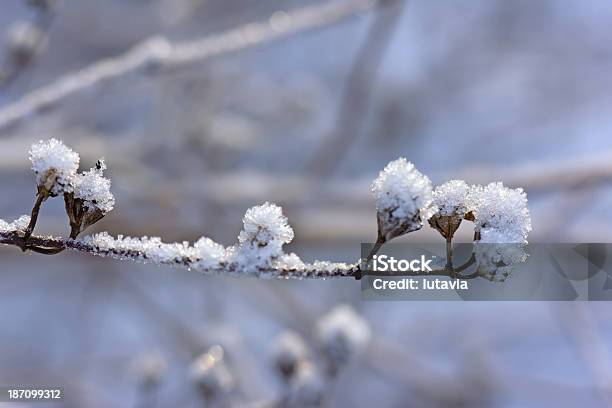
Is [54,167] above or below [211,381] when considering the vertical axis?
above

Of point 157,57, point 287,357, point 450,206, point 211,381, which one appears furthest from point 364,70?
point 450,206

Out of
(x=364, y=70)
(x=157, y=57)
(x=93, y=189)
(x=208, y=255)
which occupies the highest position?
(x=364, y=70)

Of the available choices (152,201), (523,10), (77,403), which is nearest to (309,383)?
(152,201)

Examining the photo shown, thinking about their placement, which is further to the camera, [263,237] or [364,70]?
[364,70]

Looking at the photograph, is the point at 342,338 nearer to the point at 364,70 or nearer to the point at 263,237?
the point at 263,237

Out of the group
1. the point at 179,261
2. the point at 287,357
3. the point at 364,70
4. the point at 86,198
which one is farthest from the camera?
the point at 364,70

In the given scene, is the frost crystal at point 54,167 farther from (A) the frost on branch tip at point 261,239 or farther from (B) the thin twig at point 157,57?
(B) the thin twig at point 157,57

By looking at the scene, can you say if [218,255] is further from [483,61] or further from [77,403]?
[483,61]
